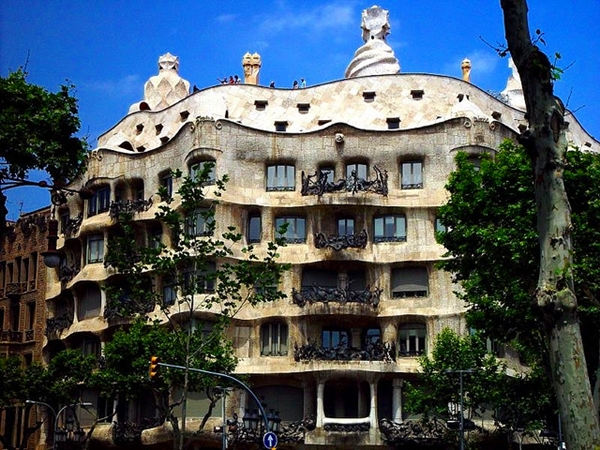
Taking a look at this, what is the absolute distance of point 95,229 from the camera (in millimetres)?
55250

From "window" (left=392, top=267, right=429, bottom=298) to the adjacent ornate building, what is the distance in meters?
0.06

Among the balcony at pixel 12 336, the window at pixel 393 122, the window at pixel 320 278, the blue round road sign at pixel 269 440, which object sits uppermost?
the window at pixel 393 122

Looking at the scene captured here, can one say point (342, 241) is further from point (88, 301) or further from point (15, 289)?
point (15, 289)

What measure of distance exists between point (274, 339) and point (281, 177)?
8070mm

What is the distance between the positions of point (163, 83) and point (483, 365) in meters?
27.3

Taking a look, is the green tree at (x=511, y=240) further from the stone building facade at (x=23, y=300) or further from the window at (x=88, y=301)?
the stone building facade at (x=23, y=300)

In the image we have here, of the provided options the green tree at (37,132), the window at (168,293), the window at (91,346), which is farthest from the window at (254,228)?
the green tree at (37,132)

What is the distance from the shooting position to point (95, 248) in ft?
183

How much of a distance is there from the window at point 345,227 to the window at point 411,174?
3.04 metres

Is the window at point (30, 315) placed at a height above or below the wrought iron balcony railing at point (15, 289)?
below

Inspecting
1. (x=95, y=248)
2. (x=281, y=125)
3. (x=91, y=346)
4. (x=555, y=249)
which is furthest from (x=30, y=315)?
(x=555, y=249)

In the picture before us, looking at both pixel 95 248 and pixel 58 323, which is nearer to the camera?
pixel 95 248

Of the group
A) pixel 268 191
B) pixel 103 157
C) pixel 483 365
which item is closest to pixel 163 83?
pixel 103 157

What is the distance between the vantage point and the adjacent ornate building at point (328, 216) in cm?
4891
